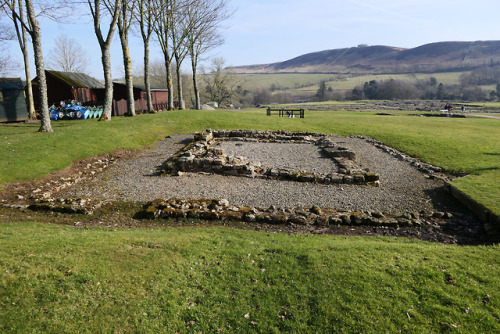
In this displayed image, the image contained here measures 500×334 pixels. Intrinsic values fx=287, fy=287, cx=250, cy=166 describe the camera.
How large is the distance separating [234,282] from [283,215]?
390 cm

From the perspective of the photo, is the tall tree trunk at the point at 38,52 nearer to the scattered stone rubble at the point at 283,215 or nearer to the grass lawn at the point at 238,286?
the scattered stone rubble at the point at 283,215

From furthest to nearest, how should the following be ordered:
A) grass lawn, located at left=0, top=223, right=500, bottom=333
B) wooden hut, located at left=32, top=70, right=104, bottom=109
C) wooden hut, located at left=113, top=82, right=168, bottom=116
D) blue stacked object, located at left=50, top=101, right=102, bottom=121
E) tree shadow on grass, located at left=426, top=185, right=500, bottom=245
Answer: wooden hut, located at left=113, top=82, right=168, bottom=116, wooden hut, located at left=32, top=70, right=104, bottom=109, blue stacked object, located at left=50, top=101, right=102, bottom=121, tree shadow on grass, located at left=426, top=185, right=500, bottom=245, grass lawn, located at left=0, top=223, right=500, bottom=333

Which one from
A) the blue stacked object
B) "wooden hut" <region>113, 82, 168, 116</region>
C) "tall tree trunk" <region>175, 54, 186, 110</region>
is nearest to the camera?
the blue stacked object

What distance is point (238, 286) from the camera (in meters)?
5.90

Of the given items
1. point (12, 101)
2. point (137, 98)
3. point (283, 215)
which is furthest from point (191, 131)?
point (137, 98)

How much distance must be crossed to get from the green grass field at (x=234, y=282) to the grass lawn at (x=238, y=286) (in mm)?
21

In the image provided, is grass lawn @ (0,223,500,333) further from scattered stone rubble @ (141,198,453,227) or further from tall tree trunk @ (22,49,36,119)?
tall tree trunk @ (22,49,36,119)

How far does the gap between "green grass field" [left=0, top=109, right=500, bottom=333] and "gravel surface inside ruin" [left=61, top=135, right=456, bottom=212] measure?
258 cm

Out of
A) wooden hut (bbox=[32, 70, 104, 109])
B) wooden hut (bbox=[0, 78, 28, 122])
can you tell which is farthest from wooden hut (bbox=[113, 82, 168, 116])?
wooden hut (bbox=[0, 78, 28, 122])

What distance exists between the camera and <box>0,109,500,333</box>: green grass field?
4.96 m

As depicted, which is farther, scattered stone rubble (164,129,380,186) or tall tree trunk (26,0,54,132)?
tall tree trunk (26,0,54,132)

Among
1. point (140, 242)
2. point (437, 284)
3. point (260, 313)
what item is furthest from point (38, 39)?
point (437, 284)

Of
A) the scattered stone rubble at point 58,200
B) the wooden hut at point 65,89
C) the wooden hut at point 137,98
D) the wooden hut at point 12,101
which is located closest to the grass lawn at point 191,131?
the scattered stone rubble at point 58,200

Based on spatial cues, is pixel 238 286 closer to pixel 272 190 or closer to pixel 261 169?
pixel 272 190
